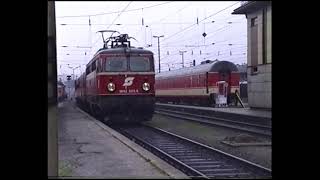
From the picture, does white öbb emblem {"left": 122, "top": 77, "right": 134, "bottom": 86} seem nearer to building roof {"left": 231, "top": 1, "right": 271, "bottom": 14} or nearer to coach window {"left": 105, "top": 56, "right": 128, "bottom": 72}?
coach window {"left": 105, "top": 56, "right": 128, "bottom": 72}

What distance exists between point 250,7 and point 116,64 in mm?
7826

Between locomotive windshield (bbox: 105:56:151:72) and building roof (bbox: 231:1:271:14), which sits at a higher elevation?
building roof (bbox: 231:1:271:14)

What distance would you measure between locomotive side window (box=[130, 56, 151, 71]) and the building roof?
572cm

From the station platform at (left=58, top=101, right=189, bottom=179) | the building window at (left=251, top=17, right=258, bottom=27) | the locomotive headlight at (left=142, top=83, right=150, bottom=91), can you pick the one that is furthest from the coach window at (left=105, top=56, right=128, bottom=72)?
the building window at (left=251, top=17, right=258, bottom=27)

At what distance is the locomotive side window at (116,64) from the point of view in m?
21.3

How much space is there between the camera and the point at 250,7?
83.3ft

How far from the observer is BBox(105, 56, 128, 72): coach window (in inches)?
838

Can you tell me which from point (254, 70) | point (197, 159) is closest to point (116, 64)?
point (254, 70)

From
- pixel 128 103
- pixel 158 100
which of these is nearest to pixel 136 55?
pixel 128 103

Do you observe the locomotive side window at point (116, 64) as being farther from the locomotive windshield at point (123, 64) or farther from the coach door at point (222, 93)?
the coach door at point (222, 93)

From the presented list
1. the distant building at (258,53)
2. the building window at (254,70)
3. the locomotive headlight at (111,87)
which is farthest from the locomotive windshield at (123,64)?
the building window at (254,70)
